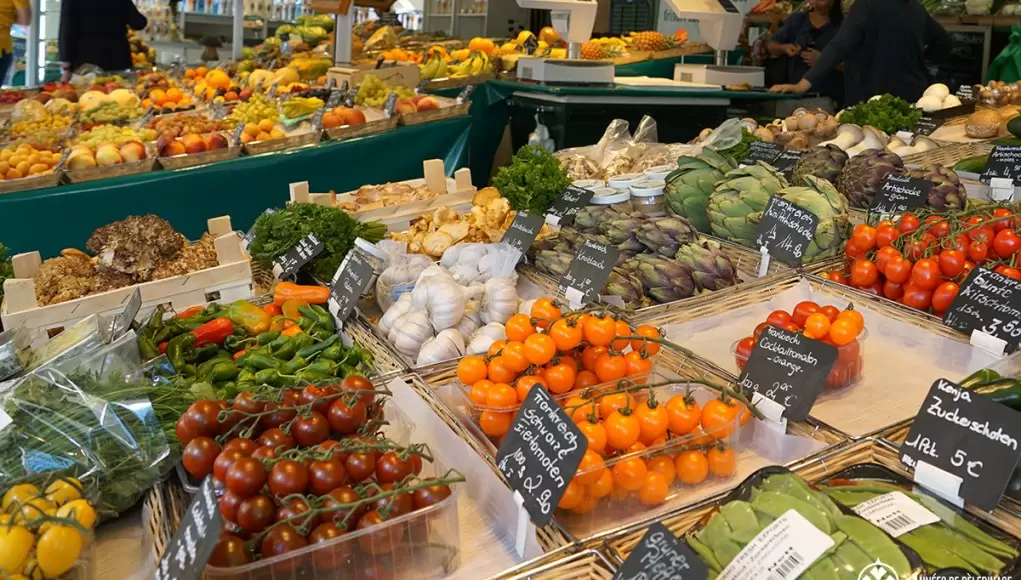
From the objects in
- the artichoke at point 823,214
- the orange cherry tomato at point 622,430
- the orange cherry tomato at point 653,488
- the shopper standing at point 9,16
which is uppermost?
the shopper standing at point 9,16

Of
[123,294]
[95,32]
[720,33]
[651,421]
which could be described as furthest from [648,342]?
[95,32]

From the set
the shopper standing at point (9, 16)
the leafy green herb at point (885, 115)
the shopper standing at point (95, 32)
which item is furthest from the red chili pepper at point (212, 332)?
the shopper standing at point (95, 32)

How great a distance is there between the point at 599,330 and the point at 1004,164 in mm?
2342

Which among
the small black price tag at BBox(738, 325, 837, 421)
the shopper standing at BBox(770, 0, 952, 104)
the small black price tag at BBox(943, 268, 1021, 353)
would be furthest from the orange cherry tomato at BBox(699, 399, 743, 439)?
the shopper standing at BBox(770, 0, 952, 104)

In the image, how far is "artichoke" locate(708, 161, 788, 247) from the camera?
2.90 meters

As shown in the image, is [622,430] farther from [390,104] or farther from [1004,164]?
[390,104]

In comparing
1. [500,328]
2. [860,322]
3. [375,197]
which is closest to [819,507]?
[860,322]

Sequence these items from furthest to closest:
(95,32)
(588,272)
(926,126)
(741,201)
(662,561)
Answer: (95,32), (926,126), (741,201), (588,272), (662,561)

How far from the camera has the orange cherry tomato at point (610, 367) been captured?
1898 millimetres

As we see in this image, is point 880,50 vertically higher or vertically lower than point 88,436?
higher

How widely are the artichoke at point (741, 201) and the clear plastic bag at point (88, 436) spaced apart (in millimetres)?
1965

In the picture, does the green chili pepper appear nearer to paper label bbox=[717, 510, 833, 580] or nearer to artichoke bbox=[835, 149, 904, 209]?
paper label bbox=[717, 510, 833, 580]

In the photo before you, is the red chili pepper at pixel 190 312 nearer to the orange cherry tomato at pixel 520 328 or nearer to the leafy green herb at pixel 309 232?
the leafy green herb at pixel 309 232

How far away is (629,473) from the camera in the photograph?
5.18 feet
